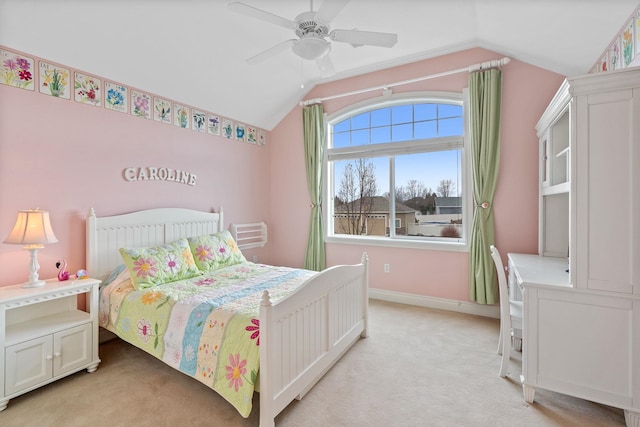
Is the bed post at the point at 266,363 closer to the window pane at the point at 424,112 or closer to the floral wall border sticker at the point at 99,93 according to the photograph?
the floral wall border sticker at the point at 99,93

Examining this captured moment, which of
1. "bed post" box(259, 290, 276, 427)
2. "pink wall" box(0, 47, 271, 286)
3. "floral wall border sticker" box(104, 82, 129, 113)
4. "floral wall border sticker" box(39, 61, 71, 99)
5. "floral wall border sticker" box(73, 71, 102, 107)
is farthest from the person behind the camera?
"floral wall border sticker" box(104, 82, 129, 113)

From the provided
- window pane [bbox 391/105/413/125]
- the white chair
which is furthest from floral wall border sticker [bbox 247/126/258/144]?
the white chair

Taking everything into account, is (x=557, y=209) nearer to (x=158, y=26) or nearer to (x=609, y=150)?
(x=609, y=150)

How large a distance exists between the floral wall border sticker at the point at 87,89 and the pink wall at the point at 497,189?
2.49 meters

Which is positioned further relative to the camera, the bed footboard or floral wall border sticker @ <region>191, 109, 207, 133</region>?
floral wall border sticker @ <region>191, 109, 207, 133</region>

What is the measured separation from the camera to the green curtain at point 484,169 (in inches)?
128

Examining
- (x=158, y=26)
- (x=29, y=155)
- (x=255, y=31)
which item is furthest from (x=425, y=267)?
(x=29, y=155)

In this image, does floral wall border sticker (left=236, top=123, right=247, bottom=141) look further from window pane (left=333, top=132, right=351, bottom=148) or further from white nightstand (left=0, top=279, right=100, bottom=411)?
white nightstand (left=0, top=279, right=100, bottom=411)


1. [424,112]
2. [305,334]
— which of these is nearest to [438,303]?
[305,334]

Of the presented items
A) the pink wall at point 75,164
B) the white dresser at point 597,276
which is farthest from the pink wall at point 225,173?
the white dresser at point 597,276

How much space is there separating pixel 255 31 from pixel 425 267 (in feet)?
11.0

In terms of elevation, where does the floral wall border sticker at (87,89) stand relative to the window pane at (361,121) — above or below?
below

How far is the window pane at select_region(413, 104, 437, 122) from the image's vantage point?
12.4 feet

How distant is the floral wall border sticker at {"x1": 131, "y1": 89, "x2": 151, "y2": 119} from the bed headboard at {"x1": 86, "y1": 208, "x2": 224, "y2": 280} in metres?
1.04
